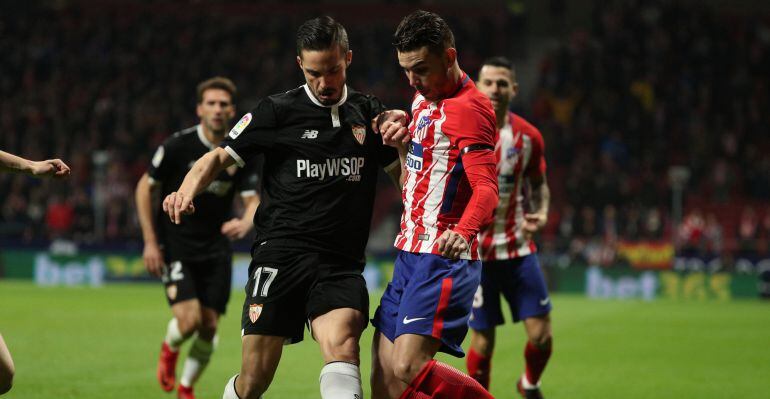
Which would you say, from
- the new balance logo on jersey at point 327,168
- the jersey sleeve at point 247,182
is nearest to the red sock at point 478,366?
the jersey sleeve at point 247,182

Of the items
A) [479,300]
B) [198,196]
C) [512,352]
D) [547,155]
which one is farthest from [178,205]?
[547,155]

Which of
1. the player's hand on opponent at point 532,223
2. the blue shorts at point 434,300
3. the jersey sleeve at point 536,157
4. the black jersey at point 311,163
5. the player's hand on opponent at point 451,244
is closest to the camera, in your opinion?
the player's hand on opponent at point 451,244

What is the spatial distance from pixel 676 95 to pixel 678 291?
8282 millimetres

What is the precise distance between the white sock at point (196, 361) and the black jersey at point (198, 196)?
2.25 feet

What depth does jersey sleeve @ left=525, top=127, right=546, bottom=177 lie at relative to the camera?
25.7 feet

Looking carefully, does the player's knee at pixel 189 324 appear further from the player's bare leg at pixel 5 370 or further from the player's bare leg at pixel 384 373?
the player's bare leg at pixel 384 373

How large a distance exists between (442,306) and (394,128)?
0.91 m

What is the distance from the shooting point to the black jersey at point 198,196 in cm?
833

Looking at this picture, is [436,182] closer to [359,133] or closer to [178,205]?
[359,133]

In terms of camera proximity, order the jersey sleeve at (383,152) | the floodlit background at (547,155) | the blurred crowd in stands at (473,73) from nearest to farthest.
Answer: the jersey sleeve at (383,152) → the floodlit background at (547,155) → the blurred crowd in stands at (473,73)

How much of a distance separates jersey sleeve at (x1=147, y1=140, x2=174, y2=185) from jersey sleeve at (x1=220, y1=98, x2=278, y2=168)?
116 inches

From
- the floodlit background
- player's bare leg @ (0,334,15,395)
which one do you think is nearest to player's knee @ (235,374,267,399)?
player's bare leg @ (0,334,15,395)

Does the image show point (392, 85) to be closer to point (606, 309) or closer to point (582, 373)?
point (606, 309)

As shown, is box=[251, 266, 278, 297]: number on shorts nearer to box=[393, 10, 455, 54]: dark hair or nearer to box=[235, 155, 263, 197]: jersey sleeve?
box=[393, 10, 455, 54]: dark hair
